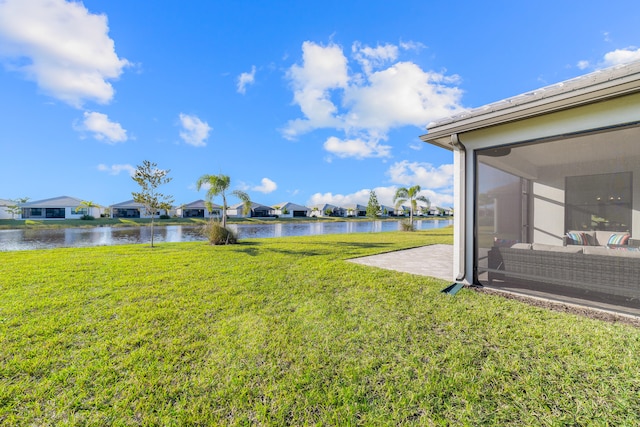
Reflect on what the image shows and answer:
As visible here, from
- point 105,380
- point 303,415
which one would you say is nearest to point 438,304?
point 303,415

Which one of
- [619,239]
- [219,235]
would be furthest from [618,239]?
[219,235]

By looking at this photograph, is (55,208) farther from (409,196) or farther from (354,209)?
(354,209)

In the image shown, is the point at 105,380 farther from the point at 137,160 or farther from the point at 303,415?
the point at 137,160

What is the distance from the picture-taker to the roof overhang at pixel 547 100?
2.86m

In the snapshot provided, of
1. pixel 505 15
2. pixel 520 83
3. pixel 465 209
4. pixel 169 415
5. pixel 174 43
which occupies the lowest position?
pixel 169 415

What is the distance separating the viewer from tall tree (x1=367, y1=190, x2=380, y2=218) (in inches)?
988

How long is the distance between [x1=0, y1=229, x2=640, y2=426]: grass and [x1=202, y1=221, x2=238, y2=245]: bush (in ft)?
19.4

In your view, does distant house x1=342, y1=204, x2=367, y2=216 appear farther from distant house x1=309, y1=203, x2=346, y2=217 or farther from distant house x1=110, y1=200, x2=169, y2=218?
distant house x1=110, y1=200, x2=169, y2=218

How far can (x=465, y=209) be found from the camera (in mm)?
4457

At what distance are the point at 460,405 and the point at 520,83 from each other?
28.4 feet

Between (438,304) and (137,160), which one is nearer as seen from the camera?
(438,304)

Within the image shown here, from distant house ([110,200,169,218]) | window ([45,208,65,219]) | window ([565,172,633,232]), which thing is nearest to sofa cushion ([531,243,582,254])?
window ([565,172,633,232])

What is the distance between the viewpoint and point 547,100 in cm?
334

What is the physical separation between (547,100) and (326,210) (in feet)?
176
